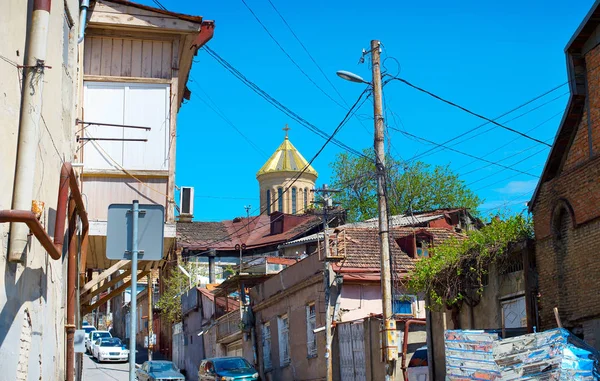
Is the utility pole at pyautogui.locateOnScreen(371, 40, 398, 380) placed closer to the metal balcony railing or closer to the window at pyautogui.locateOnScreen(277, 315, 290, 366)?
the window at pyautogui.locateOnScreen(277, 315, 290, 366)

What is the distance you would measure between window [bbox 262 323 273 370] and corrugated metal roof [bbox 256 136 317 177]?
54049mm

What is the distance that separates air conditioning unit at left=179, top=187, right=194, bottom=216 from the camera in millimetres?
16938

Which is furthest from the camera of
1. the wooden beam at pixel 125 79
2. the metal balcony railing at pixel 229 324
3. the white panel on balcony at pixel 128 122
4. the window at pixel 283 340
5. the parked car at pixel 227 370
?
the metal balcony railing at pixel 229 324

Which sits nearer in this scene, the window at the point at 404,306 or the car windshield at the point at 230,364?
the car windshield at the point at 230,364

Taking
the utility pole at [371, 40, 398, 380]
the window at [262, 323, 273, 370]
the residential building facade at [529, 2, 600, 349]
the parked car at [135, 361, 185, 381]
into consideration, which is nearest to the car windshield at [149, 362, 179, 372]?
the parked car at [135, 361, 185, 381]

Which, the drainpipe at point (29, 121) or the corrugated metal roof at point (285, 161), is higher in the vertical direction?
the corrugated metal roof at point (285, 161)

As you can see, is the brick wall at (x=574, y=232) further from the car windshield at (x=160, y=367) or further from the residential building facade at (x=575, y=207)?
the car windshield at (x=160, y=367)

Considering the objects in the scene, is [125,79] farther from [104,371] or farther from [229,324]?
[104,371]

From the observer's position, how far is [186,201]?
17.1 m

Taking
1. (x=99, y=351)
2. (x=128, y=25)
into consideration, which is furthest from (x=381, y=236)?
(x=99, y=351)

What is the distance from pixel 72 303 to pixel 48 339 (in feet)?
5.92

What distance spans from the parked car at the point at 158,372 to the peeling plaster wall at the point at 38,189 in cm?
1856

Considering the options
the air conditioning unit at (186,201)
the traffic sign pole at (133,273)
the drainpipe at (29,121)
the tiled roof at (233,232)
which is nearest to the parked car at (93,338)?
the tiled roof at (233,232)

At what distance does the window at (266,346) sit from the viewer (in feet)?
109
